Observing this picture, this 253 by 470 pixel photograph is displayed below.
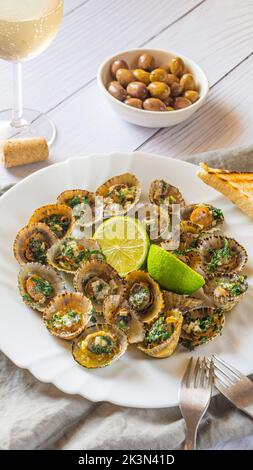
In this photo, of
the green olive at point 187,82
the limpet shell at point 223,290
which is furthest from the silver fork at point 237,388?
the green olive at point 187,82

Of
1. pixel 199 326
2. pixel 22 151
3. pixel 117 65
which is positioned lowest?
pixel 199 326

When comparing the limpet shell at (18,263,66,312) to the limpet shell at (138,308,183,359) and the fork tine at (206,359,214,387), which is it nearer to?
the limpet shell at (138,308,183,359)

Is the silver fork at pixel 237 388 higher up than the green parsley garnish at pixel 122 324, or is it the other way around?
the green parsley garnish at pixel 122 324

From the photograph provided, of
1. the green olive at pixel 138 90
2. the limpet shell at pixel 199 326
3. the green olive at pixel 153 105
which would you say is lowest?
the limpet shell at pixel 199 326

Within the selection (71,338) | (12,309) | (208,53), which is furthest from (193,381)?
(208,53)

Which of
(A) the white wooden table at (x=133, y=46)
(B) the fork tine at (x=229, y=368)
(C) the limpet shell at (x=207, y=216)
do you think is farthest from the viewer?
(A) the white wooden table at (x=133, y=46)

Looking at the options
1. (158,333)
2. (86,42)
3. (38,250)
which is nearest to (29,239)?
(38,250)

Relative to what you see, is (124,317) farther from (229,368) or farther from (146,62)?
(146,62)

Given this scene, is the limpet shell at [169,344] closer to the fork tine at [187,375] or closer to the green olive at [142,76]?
the fork tine at [187,375]
